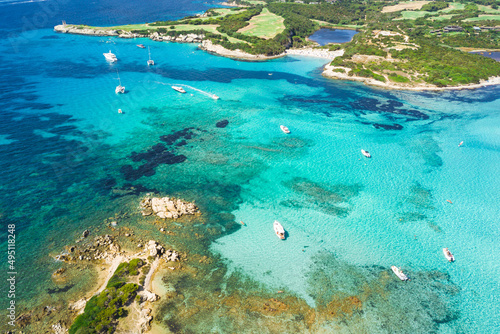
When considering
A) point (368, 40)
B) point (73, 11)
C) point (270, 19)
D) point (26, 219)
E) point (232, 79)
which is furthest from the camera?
point (73, 11)

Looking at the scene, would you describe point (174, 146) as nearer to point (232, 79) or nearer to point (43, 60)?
point (232, 79)

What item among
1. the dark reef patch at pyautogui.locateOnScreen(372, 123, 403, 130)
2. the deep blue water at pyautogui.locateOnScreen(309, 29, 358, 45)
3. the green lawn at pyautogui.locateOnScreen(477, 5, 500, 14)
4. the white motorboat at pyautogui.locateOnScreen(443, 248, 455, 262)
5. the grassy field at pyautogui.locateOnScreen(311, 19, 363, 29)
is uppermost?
the green lawn at pyautogui.locateOnScreen(477, 5, 500, 14)

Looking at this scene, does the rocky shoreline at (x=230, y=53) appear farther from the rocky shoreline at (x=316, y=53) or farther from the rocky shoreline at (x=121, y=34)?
the rocky shoreline at (x=121, y=34)

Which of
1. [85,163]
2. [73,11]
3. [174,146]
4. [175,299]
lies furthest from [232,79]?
[73,11]

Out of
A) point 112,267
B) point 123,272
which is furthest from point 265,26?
point 123,272

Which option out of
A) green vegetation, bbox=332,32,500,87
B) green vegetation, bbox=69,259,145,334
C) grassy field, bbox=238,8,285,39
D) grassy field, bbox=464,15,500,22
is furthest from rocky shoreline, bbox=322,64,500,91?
green vegetation, bbox=69,259,145,334

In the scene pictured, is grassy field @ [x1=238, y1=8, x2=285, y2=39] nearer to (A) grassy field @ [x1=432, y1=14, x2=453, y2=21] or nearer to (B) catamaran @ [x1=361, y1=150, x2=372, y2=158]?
(A) grassy field @ [x1=432, y1=14, x2=453, y2=21]

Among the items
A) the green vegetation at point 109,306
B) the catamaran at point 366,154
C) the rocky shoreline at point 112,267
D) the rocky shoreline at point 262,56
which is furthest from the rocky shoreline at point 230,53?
the green vegetation at point 109,306
